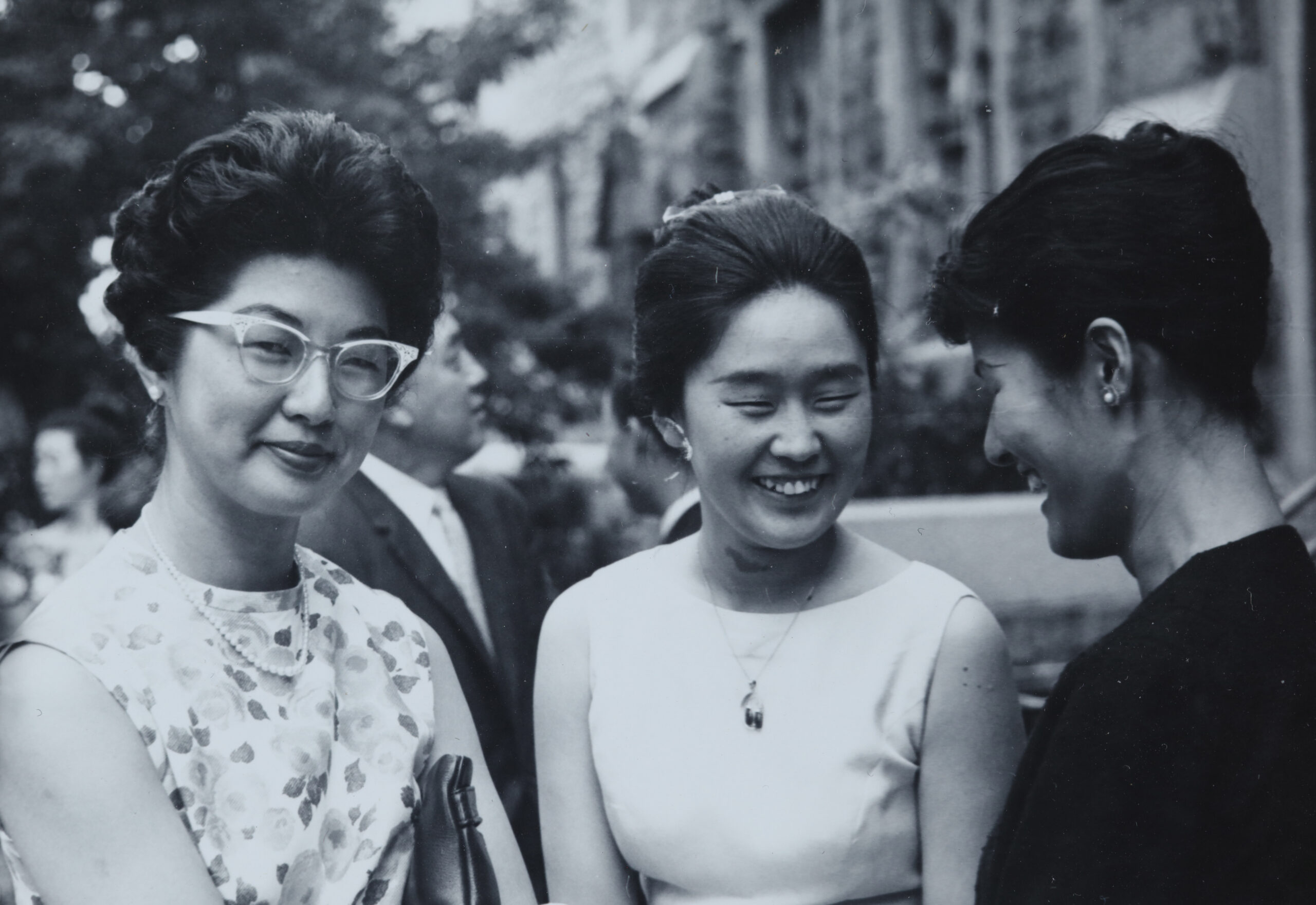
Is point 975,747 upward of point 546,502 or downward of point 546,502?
downward

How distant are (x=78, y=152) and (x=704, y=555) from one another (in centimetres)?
306

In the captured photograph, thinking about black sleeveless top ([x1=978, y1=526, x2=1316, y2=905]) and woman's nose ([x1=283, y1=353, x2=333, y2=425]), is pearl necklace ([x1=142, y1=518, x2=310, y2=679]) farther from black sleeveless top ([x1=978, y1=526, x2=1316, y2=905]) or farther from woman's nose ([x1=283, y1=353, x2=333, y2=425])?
black sleeveless top ([x1=978, y1=526, x2=1316, y2=905])

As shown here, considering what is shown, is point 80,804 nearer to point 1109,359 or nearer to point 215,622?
point 215,622

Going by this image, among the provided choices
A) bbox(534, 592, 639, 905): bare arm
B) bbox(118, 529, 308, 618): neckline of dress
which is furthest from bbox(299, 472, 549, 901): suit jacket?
bbox(118, 529, 308, 618): neckline of dress

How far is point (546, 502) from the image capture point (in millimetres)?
4125

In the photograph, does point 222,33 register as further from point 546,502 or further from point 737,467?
point 737,467

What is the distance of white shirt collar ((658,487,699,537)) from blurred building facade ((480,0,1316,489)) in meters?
1.84

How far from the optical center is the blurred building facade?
18.4 feet

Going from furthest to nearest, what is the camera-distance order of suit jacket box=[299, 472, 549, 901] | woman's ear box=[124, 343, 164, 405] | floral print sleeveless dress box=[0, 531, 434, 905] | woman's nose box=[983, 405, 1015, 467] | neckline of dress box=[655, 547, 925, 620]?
suit jacket box=[299, 472, 549, 901], neckline of dress box=[655, 547, 925, 620], woman's nose box=[983, 405, 1015, 467], woman's ear box=[124, 343, 164, 405], floral print sleeveless dress box=[0, 531, 434, 905]

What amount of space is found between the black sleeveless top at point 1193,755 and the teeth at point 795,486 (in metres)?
0.55

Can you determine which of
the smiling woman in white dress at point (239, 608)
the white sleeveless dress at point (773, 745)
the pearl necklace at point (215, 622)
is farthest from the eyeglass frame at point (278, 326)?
the white sleeveless dress at point (773, 745)

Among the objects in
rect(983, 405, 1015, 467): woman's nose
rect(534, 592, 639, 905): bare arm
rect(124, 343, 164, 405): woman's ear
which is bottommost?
rect(534, 592, 639, 905): bare arm

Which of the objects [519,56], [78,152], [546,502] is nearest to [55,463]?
[78,152]

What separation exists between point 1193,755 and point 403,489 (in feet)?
6.22
